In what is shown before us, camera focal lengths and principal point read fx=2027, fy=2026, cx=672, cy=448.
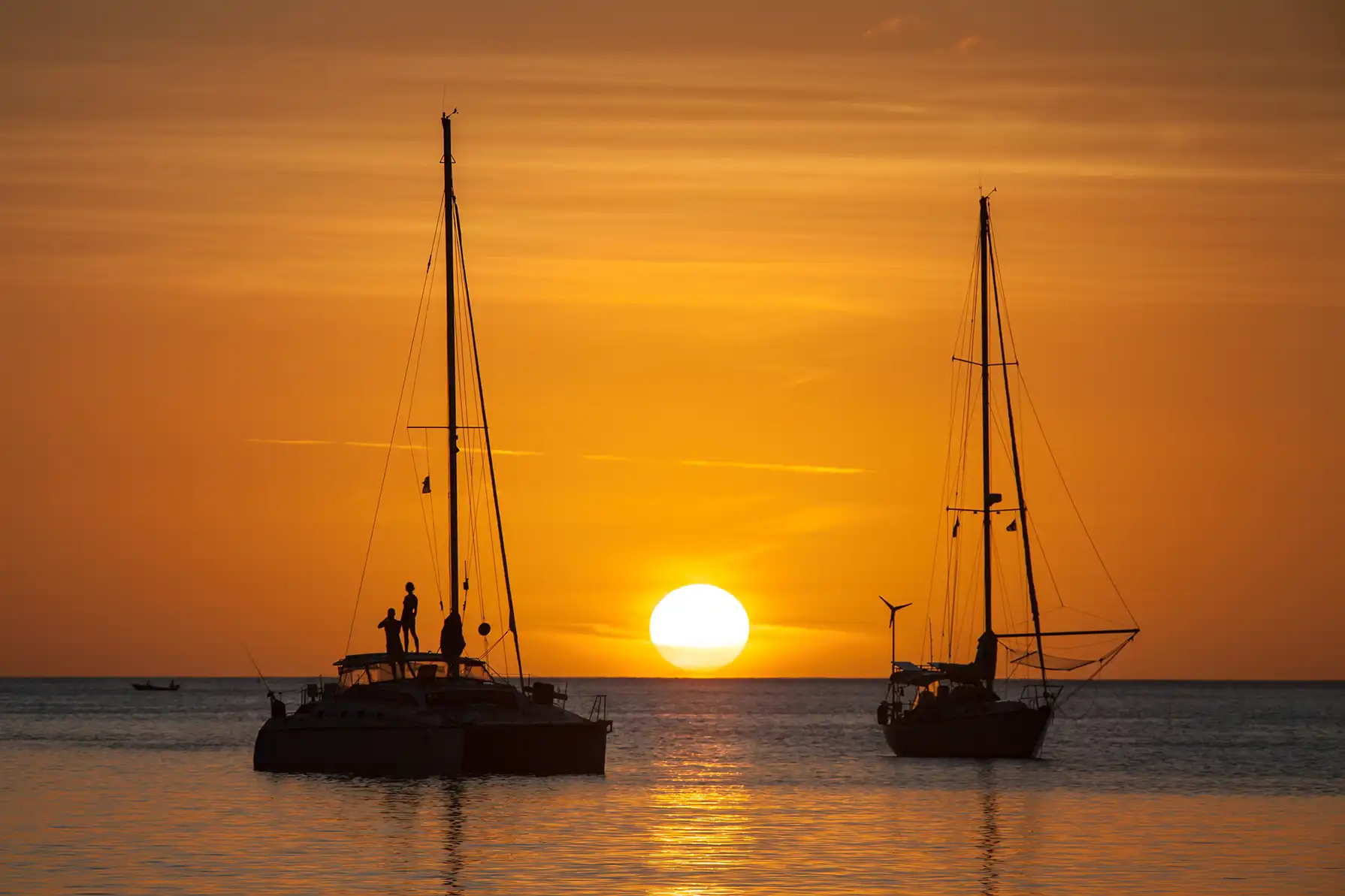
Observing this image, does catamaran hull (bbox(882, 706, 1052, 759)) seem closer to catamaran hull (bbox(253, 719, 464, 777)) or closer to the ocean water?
the ocean water

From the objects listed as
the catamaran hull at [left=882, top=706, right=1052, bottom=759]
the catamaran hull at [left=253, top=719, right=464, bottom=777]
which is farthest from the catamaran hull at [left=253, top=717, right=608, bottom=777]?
the catamaran hull at [left=882, top=706, right=1052, bottom=759]

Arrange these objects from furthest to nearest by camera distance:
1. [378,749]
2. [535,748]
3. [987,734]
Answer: [987,734] < [535,748] < [378,749]

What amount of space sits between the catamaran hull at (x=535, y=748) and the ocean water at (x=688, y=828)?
28.0 inches

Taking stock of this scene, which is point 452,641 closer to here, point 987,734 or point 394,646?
point 394,646

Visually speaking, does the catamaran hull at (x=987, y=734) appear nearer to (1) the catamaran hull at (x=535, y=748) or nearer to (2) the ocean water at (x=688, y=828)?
(2) the ocean water at (x=688, y=828)

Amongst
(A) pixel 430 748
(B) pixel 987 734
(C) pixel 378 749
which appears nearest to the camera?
(A) pixel 430 748

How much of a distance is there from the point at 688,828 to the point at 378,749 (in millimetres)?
11648

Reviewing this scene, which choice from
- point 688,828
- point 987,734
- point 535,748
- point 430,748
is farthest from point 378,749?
point 987,734

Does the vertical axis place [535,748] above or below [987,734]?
below

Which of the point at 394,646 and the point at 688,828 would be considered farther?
the point at 394,646

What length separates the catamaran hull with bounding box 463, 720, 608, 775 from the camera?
55.4m

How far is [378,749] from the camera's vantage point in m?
55.7

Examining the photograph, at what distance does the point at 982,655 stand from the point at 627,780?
14513mm

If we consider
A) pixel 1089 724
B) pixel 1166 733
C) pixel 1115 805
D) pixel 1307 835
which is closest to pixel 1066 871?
pixel 1307 835
